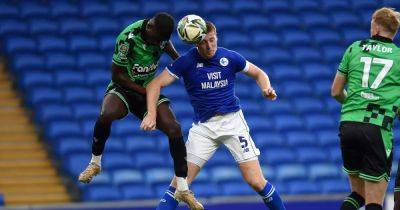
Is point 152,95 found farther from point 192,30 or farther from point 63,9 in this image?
point 63,9

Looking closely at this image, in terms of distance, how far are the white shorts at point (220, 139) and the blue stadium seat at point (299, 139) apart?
21.3 feet

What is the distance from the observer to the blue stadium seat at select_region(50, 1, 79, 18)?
55.0 feet

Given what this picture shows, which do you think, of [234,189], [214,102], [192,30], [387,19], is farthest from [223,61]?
[234,189]

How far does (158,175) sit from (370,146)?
6.77 m

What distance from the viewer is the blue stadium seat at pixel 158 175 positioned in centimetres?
1481

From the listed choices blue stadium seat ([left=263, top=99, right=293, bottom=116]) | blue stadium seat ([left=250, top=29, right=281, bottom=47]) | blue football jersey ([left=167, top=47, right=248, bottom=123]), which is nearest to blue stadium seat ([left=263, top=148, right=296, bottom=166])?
blue stadium seat ([left=263, top=99, right=293, bottom=116])

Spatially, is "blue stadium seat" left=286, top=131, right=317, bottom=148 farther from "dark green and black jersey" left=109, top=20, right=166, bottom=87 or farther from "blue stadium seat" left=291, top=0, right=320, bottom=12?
"dark green and black jersey" left=109, top=20, right=166, bottom=87

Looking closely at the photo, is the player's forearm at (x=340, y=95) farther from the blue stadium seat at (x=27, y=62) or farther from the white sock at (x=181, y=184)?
the blue stadium seat at (x=27, y=62)

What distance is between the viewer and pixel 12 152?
15281 mm

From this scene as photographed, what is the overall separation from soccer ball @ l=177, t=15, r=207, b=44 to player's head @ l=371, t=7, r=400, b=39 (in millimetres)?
1444

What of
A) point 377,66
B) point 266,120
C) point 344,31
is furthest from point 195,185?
point 377,66

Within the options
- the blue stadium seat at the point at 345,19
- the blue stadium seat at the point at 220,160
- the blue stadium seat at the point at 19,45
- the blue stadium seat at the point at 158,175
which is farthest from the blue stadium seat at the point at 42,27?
the blue stadium seat at the point at 345,19

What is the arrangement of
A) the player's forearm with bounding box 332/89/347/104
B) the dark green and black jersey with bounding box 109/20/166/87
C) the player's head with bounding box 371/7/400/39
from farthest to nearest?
the dark green and black jersey with bounding box 109/20/166/87 < the player's forearm with bounding box 332/89/347/104 < the player's head with bounding box 371/7/400/39

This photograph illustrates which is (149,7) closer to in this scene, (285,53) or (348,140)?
(285,53)
